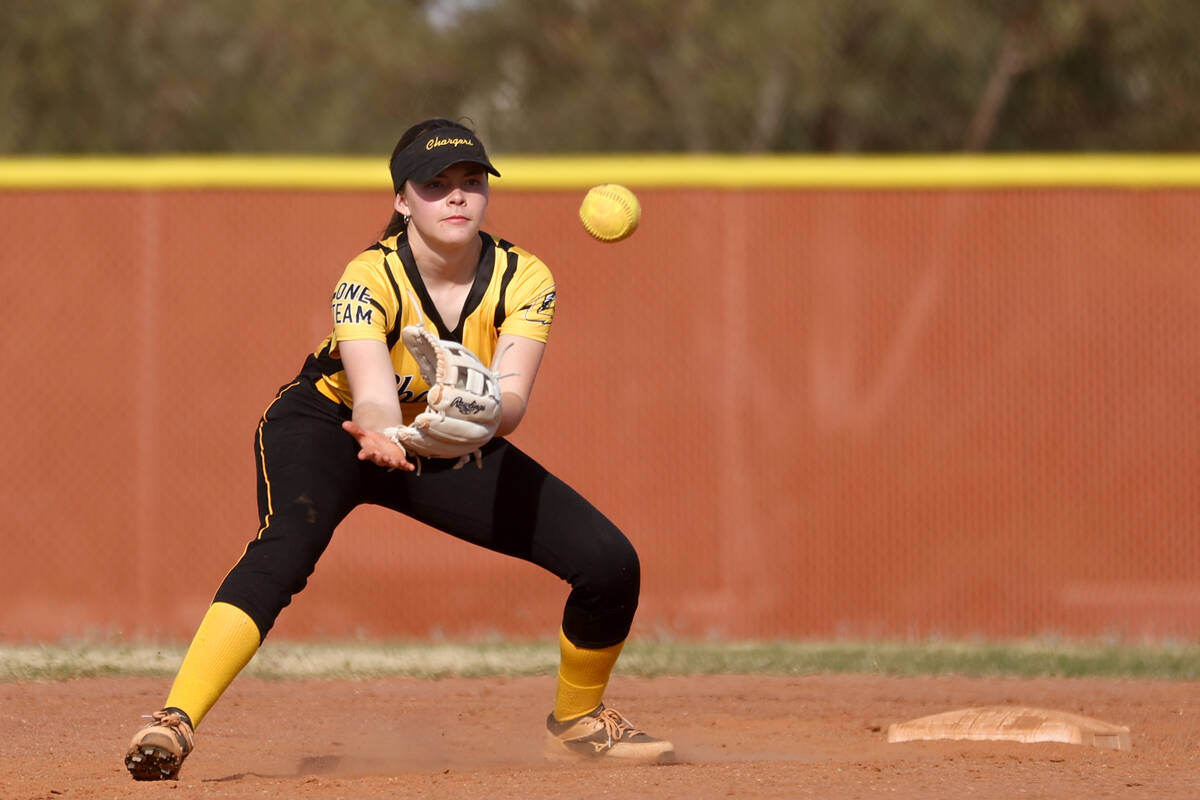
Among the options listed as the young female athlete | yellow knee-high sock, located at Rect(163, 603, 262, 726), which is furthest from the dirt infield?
the young female athlete

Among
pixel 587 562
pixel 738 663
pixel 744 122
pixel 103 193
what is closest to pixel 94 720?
pixel 587 562

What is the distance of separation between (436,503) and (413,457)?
0.49 feet

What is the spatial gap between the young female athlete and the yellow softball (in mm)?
212

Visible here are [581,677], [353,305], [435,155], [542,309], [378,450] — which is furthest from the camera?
[581,677]

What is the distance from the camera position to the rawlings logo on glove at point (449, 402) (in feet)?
13.3

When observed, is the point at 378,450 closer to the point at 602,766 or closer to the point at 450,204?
the point at 450,204

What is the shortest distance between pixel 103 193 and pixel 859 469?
400cm

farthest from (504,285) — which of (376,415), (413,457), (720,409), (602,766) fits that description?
(720,409)

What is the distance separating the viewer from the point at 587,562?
4629mm

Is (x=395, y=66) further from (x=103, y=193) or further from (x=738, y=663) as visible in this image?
(x=738, y=663)

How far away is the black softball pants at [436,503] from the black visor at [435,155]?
0.66 metres

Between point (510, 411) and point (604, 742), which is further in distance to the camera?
point (604, 742)

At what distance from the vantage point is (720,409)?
8.53 m

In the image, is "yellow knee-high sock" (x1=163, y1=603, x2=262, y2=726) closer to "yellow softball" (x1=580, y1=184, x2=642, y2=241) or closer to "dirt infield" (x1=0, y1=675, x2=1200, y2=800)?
"dirt infield" (x1=0, y1=675, x2=1200, y2=800)
